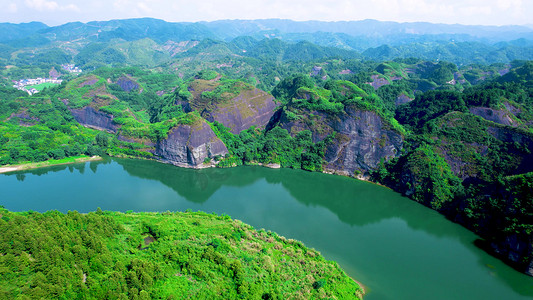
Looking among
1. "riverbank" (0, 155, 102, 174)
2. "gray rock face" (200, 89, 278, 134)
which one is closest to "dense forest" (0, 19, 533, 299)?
"gray rock face" (200, 89, 278, 134)

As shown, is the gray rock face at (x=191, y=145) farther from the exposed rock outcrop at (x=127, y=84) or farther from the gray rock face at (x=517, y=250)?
the exposed rock outcrop at (x=127, y=84)

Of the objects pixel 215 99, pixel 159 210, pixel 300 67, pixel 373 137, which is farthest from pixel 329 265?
pixel 300 67

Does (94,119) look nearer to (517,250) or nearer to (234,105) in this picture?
(234,105)

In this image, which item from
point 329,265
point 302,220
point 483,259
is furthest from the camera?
point 302,220

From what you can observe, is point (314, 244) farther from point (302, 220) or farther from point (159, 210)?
point (159, 210)

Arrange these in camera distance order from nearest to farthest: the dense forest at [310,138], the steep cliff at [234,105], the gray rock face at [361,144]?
1. the dense forest at [310,138]
2. the gray rock face at [361,144]
3. the steep cliff at [234,105]

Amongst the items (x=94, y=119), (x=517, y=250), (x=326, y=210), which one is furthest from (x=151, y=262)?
(x=94, y=119)

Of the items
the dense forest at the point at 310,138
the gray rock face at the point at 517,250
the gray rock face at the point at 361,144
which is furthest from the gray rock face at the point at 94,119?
the gray rock face at the point at 517,250
